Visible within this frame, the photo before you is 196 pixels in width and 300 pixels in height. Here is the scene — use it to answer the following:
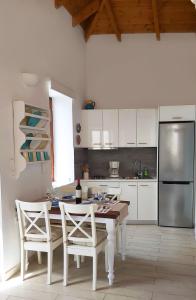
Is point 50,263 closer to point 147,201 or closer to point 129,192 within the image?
point 129,192

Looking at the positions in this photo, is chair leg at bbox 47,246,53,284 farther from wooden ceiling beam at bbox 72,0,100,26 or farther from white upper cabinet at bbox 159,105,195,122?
wooden ceiling beam at bbox 72,0,100,26

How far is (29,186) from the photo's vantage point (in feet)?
11.1

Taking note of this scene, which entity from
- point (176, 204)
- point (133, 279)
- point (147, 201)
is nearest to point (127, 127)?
point (147, 201)

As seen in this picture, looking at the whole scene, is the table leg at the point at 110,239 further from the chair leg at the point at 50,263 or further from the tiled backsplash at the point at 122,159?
the tiled backsplash at the point at 122,159

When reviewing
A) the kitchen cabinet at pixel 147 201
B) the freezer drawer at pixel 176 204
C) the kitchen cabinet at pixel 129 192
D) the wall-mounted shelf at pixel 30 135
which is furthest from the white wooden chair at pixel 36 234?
the freezer drawer at pixel 176 204

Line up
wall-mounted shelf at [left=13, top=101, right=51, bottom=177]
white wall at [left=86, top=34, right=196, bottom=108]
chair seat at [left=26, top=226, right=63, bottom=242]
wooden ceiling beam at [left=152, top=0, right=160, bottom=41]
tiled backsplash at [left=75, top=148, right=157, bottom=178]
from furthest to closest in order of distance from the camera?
tiled backsplash at [left=75, top=148, right=157, bottom=178], white wall at [left=86, top=34, right=196, bottom=108], wooden ceiling beam at [left=152, top=0, right=160, bottom=41], wall-mounted shelf at [left=13, top=101, right=51, bottom=177], chair seat at [left=26, top=226, right=63, bottom=242]

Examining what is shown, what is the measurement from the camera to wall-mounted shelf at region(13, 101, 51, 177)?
300cm

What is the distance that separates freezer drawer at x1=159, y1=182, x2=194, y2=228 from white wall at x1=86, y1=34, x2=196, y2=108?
1701 mm

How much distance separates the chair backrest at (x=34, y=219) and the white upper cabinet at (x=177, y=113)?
2832 millimetres

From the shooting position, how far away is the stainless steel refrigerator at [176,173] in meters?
4.64

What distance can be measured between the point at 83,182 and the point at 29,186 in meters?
1.73

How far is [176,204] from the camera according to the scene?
4762 millimetres

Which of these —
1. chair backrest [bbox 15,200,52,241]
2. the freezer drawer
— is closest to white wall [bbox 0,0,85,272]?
chair backrest [bbox 15,200,52,241]

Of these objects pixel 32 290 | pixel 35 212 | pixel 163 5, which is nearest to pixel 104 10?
pixel 163 5
